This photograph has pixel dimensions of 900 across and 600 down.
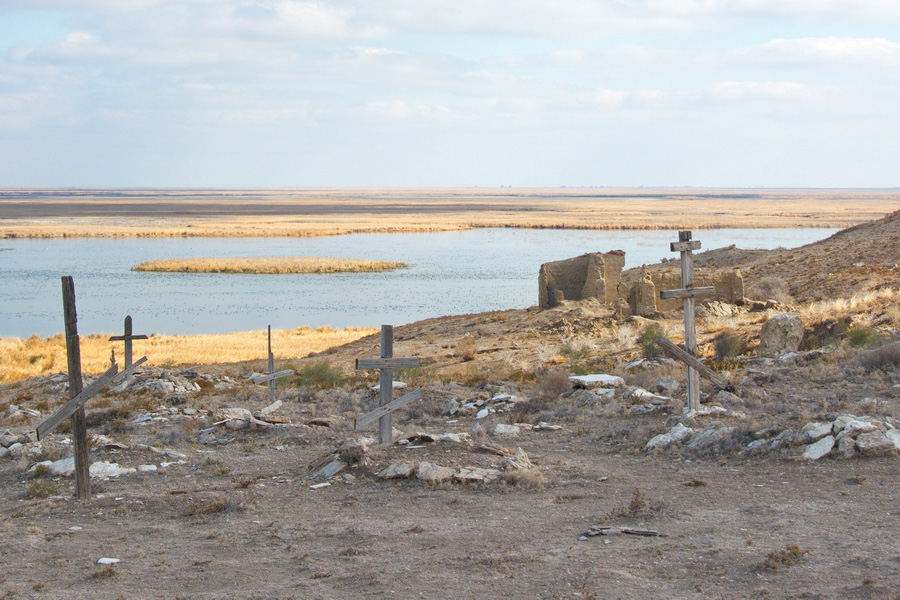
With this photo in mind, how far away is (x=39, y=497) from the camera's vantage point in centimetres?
974

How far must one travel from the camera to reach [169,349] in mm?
33375

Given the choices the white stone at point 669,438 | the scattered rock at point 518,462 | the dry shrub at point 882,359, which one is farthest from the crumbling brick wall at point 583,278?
the scattered rock at point 518,462

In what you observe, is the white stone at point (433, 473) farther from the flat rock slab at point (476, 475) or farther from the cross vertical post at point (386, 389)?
the cross vertical post at point (386, 389)

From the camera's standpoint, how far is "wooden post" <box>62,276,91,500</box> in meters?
8.88

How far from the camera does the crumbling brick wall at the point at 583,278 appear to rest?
93.6ft

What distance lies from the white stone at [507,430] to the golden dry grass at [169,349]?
17.7 metres

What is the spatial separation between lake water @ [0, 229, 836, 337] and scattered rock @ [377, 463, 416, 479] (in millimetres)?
36173

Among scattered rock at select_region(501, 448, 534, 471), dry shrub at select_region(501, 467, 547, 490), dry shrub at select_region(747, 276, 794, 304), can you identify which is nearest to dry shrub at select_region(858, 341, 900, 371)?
scattered rock at select_region(501, 448, 534, 471)

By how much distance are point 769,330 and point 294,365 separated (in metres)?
12.0

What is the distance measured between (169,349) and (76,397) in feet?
82.9

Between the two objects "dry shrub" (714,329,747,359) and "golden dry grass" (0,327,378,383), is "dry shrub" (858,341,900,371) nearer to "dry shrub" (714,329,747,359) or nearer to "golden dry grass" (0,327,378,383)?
"dry shrub" (714,329,747,359)

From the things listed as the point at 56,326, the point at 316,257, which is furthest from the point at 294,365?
the point at 316,257

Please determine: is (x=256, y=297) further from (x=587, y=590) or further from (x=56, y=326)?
(x=587, y=590)

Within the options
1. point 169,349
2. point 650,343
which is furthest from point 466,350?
point 169,349
